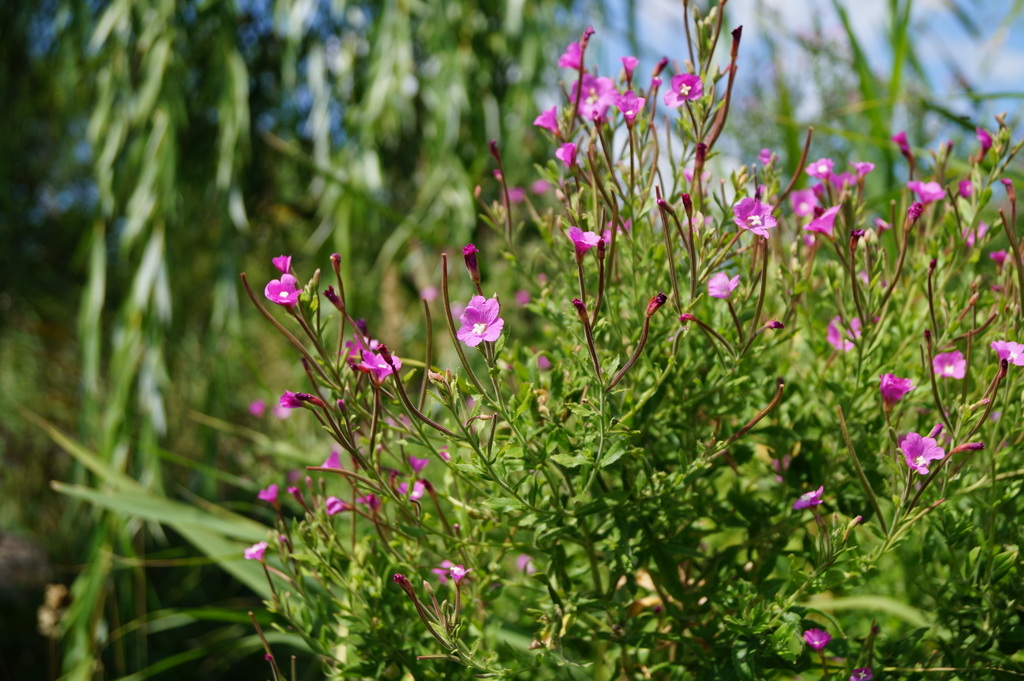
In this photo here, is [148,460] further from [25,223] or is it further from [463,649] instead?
[25,223]

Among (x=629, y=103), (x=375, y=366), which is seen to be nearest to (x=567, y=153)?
(x=629, y=103)

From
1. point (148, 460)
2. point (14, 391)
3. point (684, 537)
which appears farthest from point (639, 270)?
point (14, 391)

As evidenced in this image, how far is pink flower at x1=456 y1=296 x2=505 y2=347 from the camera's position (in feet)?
1.50

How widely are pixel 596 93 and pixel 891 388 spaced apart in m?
0.31

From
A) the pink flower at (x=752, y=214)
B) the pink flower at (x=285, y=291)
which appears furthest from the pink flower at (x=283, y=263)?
the pink flower at (x=752, y=214)

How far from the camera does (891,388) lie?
529mm

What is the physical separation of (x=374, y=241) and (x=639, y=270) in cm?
173

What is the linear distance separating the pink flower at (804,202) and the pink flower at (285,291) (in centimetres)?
37

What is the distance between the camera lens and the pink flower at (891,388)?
527mm

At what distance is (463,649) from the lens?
49 centimetres

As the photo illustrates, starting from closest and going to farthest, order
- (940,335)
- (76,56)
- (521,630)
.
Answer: (940,335) → (521,630) → (76,56)

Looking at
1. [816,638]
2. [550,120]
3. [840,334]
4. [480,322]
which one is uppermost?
[550,120]

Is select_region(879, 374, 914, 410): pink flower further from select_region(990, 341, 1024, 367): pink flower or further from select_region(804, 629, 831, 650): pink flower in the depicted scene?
select_region(804, 629, 831, 650): pink flower

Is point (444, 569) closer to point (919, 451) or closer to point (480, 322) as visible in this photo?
point (480, 322)
